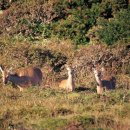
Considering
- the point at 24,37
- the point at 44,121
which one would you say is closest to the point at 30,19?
the point at 24,37

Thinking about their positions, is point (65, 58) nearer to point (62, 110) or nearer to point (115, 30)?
point (115, 30)

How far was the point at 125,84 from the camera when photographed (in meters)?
18.5

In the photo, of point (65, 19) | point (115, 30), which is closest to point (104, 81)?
point (115, 30)

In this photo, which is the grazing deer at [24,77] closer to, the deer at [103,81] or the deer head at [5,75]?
the deer head at [5,75]

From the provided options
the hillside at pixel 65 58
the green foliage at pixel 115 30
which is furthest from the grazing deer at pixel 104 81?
the green foliage at pixel 115 30

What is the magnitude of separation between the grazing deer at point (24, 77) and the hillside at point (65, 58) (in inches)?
11.8

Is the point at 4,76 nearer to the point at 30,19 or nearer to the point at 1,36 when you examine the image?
the point at 1,36

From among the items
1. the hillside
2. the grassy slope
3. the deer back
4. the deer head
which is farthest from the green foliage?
the grassy slope

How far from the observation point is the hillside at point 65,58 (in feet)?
42.0

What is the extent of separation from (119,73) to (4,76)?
473 centimetres

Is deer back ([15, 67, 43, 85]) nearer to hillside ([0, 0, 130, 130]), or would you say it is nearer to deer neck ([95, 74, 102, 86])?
hillside ([0, 0, 130, 130])

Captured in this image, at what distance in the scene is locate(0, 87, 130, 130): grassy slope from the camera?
1201 cm

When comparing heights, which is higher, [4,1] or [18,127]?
[4,1]

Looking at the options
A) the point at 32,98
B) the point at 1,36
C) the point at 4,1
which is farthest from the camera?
the point at 4,1
